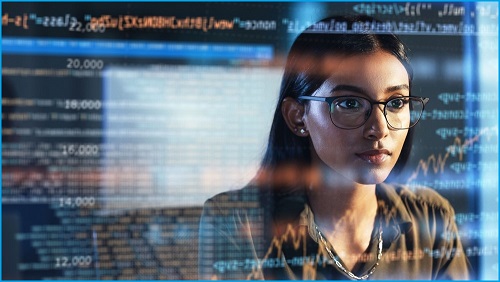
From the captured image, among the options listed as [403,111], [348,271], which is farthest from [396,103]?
[348,271]

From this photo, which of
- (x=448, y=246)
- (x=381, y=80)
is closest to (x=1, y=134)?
(x=381, y=80)

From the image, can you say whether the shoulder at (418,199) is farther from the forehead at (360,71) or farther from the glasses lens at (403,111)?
the forehead at (360,71)

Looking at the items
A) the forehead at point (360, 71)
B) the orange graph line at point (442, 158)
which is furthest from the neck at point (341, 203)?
the forehead at point (360, 71)

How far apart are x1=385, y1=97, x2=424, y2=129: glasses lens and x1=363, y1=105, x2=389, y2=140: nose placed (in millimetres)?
17

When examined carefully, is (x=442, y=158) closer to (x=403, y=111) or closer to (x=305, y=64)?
(x=403, y=111)

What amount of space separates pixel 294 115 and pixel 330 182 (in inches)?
7.2

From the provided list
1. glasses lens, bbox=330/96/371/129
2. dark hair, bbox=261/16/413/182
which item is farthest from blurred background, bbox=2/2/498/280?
glasses lens, bbox=330/96/371/129

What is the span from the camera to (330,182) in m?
1.49

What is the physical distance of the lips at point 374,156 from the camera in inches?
57.8

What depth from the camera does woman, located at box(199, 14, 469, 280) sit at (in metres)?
1.46

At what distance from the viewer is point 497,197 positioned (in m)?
1.56

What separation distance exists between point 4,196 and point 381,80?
2.96ft

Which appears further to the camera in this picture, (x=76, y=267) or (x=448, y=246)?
(x=448, y=246)

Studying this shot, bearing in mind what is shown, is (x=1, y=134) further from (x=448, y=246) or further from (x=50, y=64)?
(x=448, y=246)
